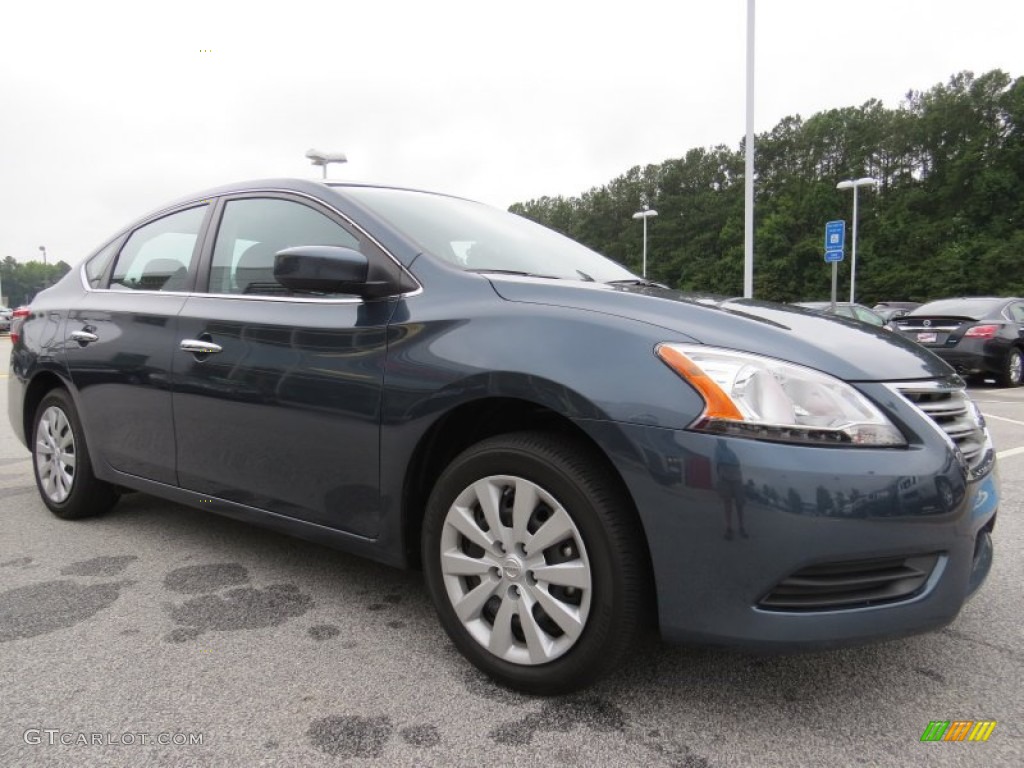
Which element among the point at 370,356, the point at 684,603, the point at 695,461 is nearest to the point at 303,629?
the point at 370,356

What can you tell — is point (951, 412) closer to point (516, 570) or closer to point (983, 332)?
point (516, 570)

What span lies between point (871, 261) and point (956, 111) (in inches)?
406

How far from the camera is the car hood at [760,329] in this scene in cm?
186

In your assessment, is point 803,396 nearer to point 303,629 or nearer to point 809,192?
point 303,629

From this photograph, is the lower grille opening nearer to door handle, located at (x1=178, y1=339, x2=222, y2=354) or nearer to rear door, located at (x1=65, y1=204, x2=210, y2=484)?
door handle, located at (x1=178, y1=339, x2=222, y2=354)

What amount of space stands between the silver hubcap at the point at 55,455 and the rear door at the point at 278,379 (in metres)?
1.02

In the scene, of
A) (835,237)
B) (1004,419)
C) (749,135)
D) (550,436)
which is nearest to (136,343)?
(550,436)

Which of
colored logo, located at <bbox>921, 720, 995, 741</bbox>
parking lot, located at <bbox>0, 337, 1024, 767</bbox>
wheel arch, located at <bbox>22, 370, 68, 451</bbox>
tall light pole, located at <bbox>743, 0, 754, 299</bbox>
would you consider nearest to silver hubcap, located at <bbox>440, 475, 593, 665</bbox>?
parking lot, located at <bbox>0, 337, 1024, 767</bbox>

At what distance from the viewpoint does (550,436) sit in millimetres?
2006

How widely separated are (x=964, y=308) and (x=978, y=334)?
66 cm

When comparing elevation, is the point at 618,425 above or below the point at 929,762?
above

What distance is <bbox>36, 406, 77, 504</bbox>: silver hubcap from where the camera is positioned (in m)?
3.63

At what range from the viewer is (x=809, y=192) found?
174 ft

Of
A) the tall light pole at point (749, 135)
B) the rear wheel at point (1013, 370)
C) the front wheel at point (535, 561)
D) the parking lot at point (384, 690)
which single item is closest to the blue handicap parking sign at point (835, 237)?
the tall light pole at point (749, 135)
